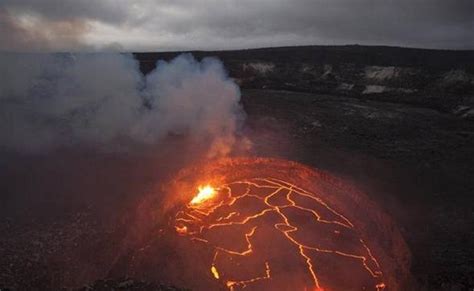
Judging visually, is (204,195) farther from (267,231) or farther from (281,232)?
(281,232)

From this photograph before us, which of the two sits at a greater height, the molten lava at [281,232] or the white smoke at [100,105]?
the white smoke at [100,105]

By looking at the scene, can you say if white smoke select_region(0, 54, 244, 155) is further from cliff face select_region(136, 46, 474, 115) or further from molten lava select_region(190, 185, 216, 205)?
cliff face select_region(136, 46, 474, 115)

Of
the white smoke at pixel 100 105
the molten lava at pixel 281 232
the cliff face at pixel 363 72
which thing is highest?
the white smoke at pixel 100 105

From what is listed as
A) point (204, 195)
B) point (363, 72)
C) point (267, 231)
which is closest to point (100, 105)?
point (204, 195)

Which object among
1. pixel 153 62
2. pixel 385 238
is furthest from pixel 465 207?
pixel 153 62

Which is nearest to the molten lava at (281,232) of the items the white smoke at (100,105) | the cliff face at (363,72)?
the white smoke at (100,105)

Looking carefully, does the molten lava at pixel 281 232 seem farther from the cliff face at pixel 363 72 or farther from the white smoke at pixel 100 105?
the cliff face at pixel 363 72
